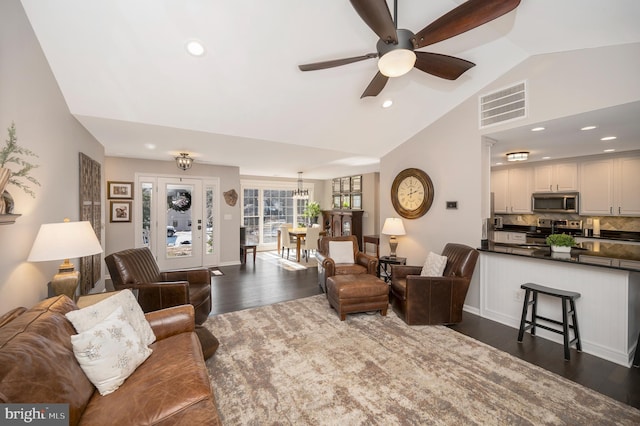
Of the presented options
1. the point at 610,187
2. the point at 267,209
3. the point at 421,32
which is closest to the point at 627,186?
the point at 610,187

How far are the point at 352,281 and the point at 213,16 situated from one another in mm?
3046

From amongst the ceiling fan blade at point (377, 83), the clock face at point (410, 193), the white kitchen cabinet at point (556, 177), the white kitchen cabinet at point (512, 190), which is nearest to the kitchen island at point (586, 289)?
the clock face at point (410, 193)

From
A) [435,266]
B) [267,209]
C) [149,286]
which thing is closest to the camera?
[149,286]

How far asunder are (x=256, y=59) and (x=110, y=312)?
95.2 inches

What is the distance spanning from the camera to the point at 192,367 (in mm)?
1585

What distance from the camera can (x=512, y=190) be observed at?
5.76m

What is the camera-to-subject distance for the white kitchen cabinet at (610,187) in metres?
4.20

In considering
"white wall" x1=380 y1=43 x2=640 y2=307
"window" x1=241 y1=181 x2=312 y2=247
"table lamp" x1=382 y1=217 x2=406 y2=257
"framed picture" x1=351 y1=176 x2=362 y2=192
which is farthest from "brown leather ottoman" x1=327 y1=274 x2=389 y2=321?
"window" x1=241 y1=181 x2=312 y2=247

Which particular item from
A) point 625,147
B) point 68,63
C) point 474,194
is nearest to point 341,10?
point 68,63

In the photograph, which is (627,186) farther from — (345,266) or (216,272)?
(216,272)

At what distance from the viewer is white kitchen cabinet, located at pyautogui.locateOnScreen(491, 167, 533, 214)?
18.2 feet

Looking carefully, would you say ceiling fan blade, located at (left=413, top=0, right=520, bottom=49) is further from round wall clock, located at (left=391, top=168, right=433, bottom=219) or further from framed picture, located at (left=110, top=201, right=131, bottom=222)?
framed picture, located at (left=110, top=201, right=131, bottom=222)

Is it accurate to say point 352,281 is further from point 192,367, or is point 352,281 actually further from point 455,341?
point 192,367

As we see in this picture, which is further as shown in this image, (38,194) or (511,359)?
(511,359)
